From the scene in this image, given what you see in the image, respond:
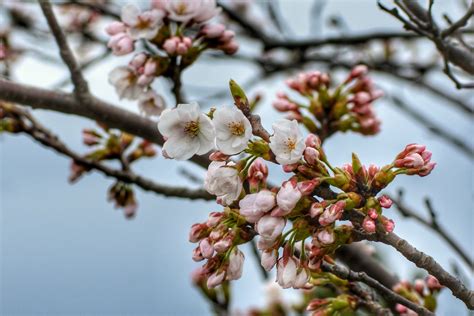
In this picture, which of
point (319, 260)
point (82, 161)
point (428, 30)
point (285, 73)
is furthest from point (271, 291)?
point (319, 260)

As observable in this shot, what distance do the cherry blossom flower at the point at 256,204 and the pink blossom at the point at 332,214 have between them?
134 millimetres

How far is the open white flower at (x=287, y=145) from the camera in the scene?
5.74ft

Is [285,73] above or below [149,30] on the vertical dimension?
below

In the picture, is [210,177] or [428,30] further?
[428,30]

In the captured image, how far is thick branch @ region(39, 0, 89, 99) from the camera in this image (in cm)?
287

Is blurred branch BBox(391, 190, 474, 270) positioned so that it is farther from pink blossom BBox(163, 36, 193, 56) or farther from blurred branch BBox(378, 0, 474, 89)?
pink blossom BBox(163, 36, 193, 56)

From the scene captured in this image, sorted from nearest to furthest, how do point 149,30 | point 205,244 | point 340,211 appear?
point 340,211
point 205,244
point 149,30

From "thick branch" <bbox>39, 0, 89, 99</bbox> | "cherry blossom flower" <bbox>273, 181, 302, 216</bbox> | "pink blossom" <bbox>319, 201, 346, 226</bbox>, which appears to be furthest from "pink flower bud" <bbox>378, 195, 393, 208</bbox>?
"thick branch" <bbox>39, 0, 89, 99</bbox>

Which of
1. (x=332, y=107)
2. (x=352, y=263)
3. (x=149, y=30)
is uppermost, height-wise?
(x=149, y=30)

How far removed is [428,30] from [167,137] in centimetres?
140

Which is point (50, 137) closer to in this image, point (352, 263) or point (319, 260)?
point (352, 263)

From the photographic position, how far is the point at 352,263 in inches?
118

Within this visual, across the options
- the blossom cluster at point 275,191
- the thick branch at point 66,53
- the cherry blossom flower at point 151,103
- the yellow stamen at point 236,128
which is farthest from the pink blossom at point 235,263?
the thick branch at point 66,53

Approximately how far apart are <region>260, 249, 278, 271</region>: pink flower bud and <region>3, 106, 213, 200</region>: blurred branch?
Result: 4.71 feet
